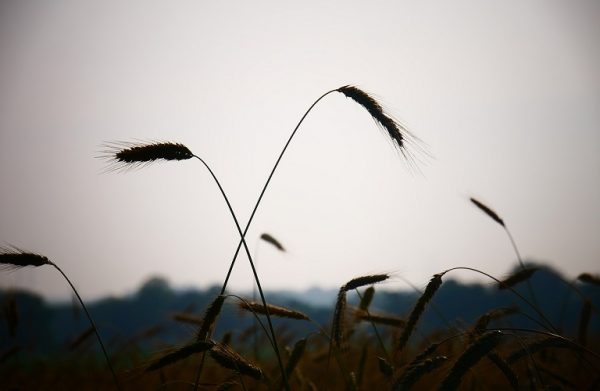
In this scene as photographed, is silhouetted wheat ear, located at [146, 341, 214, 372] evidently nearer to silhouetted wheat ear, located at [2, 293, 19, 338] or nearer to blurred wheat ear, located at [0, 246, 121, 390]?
blurred wheat ear, located at [0, 246, 121, 390]

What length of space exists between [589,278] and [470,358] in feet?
11.1

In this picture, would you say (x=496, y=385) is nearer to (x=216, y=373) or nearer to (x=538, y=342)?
(x=538, y=342)

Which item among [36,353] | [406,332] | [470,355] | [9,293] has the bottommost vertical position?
[36,353]

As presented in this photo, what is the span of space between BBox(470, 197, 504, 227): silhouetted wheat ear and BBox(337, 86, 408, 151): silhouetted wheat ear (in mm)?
2348

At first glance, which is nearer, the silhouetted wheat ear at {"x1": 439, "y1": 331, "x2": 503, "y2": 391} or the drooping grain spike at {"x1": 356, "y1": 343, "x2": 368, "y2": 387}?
the silhouetted wheat ear at {"x1": 439, "y1": 331, "x2": 503, "y2": 391}

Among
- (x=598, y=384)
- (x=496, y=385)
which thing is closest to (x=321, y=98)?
(x=598, y=384)

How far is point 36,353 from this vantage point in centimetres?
715

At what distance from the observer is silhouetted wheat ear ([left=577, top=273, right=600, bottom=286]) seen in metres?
4.34

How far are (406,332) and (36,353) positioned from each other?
6.82 m

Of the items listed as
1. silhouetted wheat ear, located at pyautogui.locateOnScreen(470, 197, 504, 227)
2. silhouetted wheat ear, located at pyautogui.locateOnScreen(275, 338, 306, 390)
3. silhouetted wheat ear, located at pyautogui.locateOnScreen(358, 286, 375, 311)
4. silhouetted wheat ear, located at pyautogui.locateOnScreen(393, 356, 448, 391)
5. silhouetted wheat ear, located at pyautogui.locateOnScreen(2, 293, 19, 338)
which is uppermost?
silhouetted wheat ear, located at pyautogui.locateOnScreen(470, 197, 504, 227)

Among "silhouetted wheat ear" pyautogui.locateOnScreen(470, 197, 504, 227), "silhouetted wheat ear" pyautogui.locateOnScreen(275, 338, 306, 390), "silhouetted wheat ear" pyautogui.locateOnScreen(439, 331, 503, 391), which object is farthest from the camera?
"silhouetted wheat ear" pyautogui.locateOnScreen(470, 197, 504, 227)

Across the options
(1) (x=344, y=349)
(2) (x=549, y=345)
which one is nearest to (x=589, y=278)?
(2) (x=549, y=345)

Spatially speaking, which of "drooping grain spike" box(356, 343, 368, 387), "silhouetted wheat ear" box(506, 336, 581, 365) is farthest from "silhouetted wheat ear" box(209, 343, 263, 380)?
"silhouetted wheat ear" box(506, 336, 581, 365)

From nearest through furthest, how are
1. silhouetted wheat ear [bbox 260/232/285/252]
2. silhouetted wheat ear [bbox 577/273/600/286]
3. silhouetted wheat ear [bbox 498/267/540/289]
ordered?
silhouetted wheat ear [bbox 498/267/540/289] → silhouetted wheat ear [bbox 577/273/600/286] → silhouetted wheat ear [bbox 260/232/285/252]
